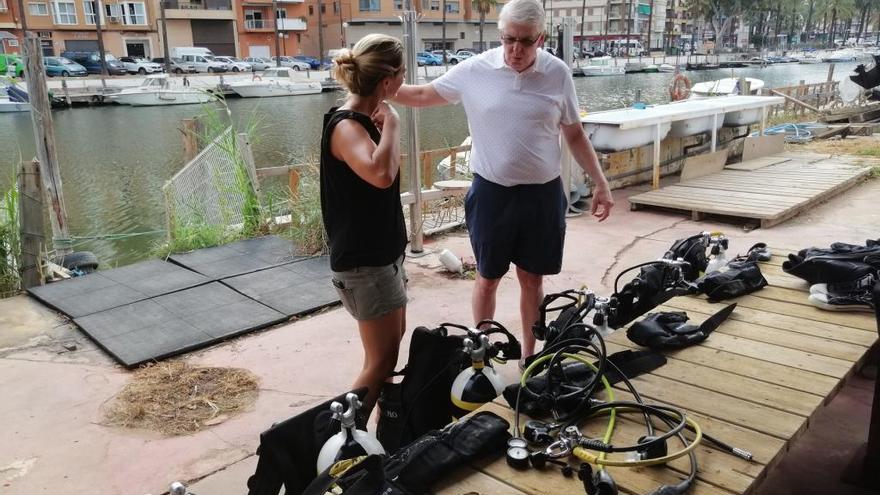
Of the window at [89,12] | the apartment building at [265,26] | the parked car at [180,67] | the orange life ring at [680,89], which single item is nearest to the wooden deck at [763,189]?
the orange life ring at [680,89]

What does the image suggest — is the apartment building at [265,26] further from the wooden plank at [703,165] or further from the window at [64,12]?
the wooden plank at [703,165]

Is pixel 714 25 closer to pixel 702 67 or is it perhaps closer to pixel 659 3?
pixel 659 3

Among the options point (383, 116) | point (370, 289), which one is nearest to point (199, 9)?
point (383, 116)

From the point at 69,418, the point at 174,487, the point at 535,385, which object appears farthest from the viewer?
the point at 69,418

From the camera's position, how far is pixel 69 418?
3.09 m

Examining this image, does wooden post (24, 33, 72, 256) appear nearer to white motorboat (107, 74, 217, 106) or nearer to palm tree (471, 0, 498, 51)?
white motorboat (107, 74, 217, 106)

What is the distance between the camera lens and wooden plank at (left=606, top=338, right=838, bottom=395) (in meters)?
2.08

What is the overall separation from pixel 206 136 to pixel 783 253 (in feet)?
17.1

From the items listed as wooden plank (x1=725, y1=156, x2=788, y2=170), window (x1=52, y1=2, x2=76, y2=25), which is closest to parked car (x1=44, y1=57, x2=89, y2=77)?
window (x1=52, y1=2, x2=76, y2=25)

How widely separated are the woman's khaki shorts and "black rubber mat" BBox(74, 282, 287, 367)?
6.07 ft

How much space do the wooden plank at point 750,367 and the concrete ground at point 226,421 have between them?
2.01 feet

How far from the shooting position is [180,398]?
3.28 m

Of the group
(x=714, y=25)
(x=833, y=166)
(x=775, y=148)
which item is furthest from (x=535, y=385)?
(x=714, y=25)

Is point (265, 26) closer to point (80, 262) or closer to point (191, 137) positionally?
point (191, 137)
